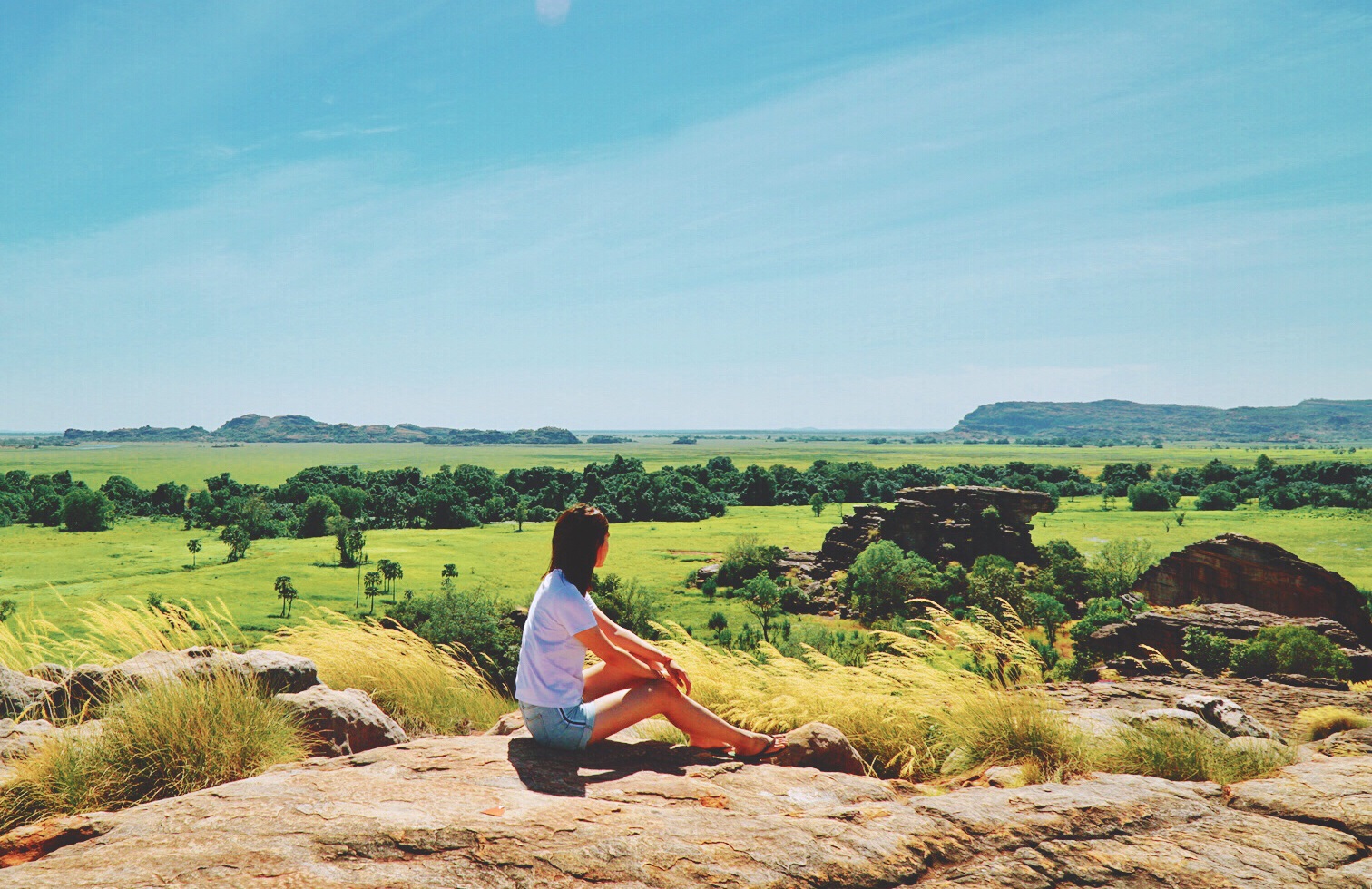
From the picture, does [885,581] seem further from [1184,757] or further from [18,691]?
[18,691]

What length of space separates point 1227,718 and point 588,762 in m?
8.26

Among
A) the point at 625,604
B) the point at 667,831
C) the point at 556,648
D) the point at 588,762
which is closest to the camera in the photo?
the point at 667,831

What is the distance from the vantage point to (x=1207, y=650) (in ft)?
85.6

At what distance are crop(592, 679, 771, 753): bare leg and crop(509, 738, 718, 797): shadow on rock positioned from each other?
0.17m

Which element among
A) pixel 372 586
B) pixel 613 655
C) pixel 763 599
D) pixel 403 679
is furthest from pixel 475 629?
pixel 372 586

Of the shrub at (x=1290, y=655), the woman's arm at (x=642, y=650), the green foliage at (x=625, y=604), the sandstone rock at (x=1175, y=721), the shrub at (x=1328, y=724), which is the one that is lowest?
the green foliage at (x=625, y=604)

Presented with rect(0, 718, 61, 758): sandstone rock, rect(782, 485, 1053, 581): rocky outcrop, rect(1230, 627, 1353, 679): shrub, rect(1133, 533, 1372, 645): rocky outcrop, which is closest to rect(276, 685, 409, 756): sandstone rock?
rect(0, 718, 61, 758): sandstone rock

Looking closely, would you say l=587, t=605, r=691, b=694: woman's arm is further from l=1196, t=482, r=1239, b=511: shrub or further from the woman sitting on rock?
l=1196, t=482, r=1239, b=511: shrub

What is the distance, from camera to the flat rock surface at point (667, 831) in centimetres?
385

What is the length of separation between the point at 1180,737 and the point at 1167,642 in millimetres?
28350

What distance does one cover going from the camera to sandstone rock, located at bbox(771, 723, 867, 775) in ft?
21.0

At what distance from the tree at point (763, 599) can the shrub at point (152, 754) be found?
6720 centimetres

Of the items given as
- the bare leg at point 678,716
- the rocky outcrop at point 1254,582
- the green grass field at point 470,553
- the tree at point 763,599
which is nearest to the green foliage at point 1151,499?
the green grass field at point 470,553

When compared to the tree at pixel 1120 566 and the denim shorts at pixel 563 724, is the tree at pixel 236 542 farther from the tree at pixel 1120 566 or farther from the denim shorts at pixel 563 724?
the denim shorts at pixel 563 724
